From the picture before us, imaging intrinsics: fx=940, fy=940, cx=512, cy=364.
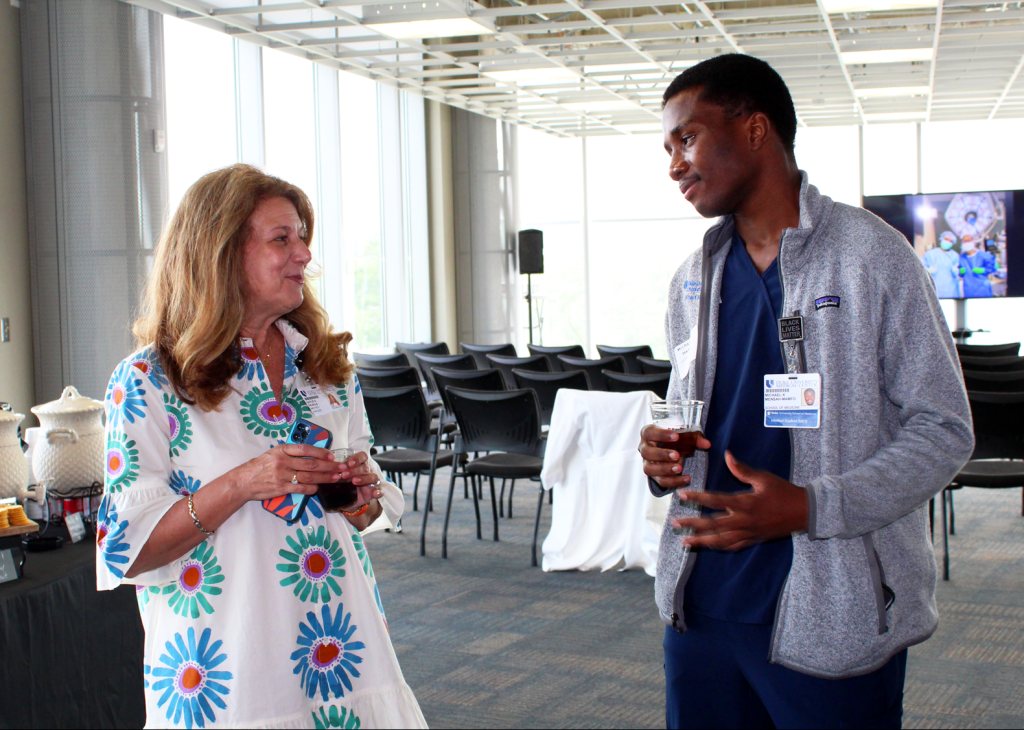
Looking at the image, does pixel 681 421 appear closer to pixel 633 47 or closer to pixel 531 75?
pixel 633 47

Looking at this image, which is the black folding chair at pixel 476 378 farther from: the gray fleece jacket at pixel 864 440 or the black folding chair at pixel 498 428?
the gray fleece jacket at pixel 864 440

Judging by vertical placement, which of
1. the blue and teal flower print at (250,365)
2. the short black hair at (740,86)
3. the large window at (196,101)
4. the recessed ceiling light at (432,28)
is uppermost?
the recessed ceiling light at (432,28)

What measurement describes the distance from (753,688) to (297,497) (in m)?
0.77

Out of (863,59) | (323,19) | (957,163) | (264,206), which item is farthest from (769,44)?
(264,206)

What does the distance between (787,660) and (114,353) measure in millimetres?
5554

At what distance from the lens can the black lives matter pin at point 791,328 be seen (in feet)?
4.33

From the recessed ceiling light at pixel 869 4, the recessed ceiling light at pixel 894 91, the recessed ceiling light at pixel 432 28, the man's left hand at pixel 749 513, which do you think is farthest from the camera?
the recessed ceiling light at pixel 894 91

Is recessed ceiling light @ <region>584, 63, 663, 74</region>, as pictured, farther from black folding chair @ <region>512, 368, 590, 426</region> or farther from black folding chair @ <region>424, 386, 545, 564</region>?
black folding chair @ <region>424, 386, 545, 564</region>

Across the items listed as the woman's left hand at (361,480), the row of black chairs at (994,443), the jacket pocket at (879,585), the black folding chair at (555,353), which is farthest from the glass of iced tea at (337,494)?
the black folding chair at (555,353)

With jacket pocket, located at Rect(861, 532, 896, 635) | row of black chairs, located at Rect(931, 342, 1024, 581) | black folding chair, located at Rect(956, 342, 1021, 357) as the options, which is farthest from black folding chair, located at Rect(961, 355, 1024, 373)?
jacket pocket, located at Rect(861, 532, 896, 635)

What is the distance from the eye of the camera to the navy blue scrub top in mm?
1390

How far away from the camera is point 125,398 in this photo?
149 centimetres

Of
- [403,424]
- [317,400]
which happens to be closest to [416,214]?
[403,424]

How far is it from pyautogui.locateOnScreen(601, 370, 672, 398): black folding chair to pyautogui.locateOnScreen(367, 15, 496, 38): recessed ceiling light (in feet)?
10.6
